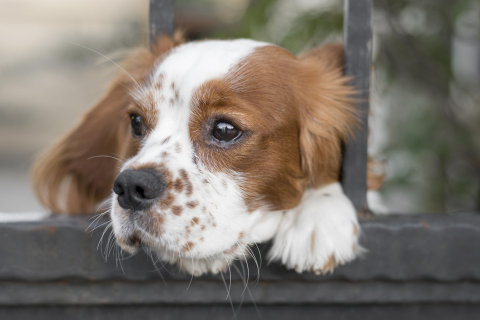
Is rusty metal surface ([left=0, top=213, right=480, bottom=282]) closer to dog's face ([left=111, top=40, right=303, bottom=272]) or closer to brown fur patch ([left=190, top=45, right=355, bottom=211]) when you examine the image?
dog's face ([left=111, top=40, right=303, bottom=272])

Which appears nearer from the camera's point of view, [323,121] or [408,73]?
[323,121]

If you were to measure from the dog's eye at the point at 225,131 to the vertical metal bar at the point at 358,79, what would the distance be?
1.15 feet

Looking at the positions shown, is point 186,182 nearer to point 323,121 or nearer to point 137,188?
point 137,188

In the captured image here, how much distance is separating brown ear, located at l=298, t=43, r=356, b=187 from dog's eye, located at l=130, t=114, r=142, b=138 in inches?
21.5

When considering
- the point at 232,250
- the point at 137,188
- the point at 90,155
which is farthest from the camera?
the point at 90,155

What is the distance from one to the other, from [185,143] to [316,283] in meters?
0.57

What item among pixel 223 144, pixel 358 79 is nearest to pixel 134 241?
pixel 223 144

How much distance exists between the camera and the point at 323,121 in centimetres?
154

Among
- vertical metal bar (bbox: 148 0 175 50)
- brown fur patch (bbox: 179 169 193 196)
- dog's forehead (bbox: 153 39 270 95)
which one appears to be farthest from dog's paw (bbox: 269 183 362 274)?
vertical metal bar (bbox: 148 0 175 50)

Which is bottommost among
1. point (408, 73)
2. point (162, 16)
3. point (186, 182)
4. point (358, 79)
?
point (408, 73)

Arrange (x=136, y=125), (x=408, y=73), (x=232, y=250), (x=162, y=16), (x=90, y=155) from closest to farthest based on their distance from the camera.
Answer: (x=232, y=250) → (x=162, y=16) → (x=136, y=125) → (x=90, y=155) → (x=408, y=73)

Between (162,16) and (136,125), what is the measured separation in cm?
38

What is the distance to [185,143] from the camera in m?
1.42

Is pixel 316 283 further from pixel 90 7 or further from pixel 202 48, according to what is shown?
pixel 90 7
